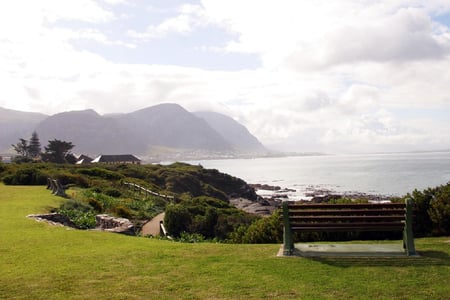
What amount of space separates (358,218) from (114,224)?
30.5 ft

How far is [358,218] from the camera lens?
24.3 feet

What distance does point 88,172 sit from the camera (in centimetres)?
4000

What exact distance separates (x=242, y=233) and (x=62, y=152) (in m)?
76.4

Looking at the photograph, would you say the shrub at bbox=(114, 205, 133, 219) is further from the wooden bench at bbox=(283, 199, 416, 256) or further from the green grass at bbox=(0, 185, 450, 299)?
the wooden bench at bbox=(283, 199, 416, 256)

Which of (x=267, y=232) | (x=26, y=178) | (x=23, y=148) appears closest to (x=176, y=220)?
(x=267, y=232)

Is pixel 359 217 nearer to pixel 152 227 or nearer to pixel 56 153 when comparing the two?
pixel 152 227

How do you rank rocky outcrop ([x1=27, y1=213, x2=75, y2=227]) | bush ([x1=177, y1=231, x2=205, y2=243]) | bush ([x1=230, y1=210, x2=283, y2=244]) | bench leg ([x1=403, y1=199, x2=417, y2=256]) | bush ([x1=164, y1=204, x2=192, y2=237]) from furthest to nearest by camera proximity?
bush ([x1=164, y1=204, x2=192, y2=237]), bush ([x1=177, y1=231, x2=205, y2=243]), rocky outcrop ([x1=27, y1=213, x2=75, y2=227]), bush ([x1=230, y1=210, x2=283, y2=244]), bench leg ([x1=403, y1=199, x2=417, y2=256])

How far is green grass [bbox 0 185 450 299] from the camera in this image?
566 cm

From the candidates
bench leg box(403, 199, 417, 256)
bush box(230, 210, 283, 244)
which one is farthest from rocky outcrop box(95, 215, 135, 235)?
bench leg box(403, 199, 417, 256)

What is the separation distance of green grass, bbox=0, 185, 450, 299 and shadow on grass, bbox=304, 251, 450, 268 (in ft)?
0.05

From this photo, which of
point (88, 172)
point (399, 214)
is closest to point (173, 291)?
point (399, 214)

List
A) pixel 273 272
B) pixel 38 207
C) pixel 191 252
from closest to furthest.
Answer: pixel 273 272 → pixel 191 252 → pixel 38 207

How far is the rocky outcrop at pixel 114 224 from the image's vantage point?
12.3 metres

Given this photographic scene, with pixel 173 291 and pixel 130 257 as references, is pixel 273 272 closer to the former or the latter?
pixel 173 291
